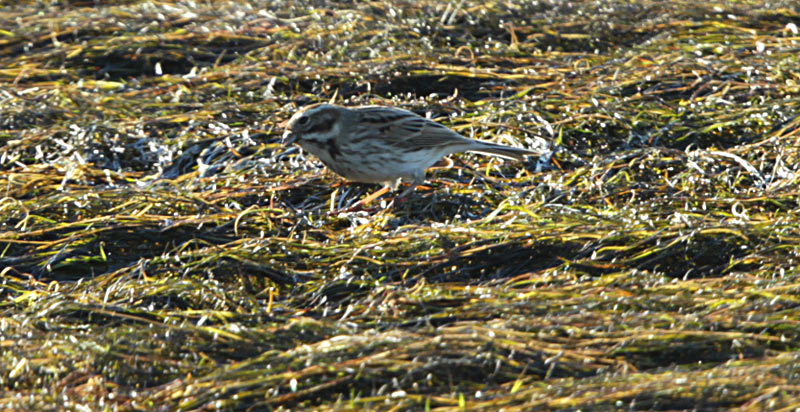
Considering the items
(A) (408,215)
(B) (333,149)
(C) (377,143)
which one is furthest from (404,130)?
(A) (408,215)

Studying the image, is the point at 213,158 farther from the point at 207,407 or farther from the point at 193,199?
the point at 207,407

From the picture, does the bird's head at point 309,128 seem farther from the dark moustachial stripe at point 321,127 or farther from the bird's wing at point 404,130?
the bird's wing at point 404,130

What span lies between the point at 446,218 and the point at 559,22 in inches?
124

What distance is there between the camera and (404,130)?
19.1 ft

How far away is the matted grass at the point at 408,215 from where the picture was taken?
3602 mm

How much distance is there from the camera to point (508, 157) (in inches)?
235

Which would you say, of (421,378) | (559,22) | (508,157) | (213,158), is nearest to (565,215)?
(508,157)

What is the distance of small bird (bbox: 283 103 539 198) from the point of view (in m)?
5.64

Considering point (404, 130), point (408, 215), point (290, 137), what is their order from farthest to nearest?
1. point (404, 130)
2. point (290, 137)
3. point (408, 215)

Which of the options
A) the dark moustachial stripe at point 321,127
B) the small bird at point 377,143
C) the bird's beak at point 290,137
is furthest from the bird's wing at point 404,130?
the bird's beak at point 290,137

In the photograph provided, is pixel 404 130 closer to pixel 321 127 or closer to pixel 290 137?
pixel 321 127

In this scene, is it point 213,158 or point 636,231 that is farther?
point 213,158

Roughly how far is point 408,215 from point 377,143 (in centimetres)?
48

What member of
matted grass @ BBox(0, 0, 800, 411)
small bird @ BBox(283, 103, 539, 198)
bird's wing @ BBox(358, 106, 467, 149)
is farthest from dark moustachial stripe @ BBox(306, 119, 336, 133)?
matted grass @ BBox(0, 0, 800, 411)
